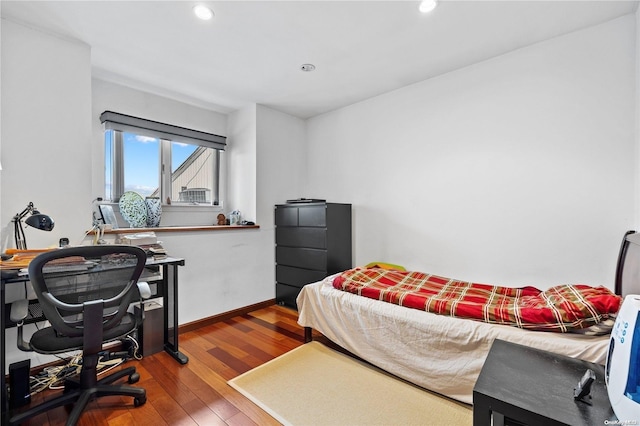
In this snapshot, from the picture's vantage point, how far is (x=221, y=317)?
3.07 metres

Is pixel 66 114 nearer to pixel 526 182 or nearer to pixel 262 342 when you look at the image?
pixel 262 342

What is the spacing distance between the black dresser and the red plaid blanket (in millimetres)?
648

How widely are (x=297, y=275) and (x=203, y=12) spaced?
260 centimetres

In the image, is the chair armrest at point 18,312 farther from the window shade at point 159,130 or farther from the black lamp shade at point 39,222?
the window shade at point 159,130

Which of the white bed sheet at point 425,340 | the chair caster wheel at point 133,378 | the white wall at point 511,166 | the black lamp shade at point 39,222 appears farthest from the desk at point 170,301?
the white wall at point 511,166

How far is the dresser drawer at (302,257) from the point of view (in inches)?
123

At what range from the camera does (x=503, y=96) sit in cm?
240

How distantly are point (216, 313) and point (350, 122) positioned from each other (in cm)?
269

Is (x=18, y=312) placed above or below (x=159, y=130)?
below

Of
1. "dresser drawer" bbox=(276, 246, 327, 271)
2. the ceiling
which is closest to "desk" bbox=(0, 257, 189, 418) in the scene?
"dresser drawer" bbox=(276, 246, 327, 271)

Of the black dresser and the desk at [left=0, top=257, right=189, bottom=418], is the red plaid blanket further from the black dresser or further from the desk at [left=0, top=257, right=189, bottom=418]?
the desk at [left=0, top=257, right=189, bottom=418]

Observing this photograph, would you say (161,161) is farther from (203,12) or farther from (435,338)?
(435,338)

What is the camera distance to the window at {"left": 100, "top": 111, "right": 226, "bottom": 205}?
2847 mm

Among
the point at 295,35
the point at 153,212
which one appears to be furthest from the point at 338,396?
the point at 295,35
